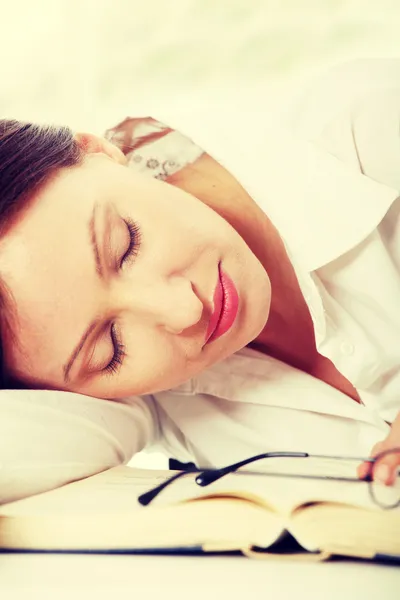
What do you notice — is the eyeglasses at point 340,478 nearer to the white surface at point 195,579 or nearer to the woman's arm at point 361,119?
the white surface at point 195,579

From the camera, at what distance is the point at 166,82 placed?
127 cm

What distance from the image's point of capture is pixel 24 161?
2.18ft

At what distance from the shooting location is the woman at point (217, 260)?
2.02 feet

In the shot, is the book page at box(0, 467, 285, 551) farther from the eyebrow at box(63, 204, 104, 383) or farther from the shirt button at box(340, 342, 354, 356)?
the shirt button at box(340, 342, 354, 356)

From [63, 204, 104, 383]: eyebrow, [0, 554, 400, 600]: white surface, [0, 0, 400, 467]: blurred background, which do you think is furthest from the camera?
[0, 0, 400, 467]: blurred background

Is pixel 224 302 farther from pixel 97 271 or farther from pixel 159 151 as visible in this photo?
pixel 159 151

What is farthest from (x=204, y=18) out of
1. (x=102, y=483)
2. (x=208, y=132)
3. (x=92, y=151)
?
(x=102, y=483)

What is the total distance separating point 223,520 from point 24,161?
0.48 metres

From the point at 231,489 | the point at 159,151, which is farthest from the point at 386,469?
the point at 159,151

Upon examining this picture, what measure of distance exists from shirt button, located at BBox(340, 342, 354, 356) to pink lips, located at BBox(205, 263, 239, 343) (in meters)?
0.18

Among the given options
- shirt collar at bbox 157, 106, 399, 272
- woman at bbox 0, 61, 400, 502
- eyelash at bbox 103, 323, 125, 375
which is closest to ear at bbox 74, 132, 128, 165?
woman at bbox 0, 61, 400, 502

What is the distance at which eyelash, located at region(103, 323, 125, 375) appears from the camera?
0.68 m

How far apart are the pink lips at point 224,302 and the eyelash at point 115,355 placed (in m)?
0.12

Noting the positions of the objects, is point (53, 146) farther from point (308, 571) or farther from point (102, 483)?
point (308, 571)
